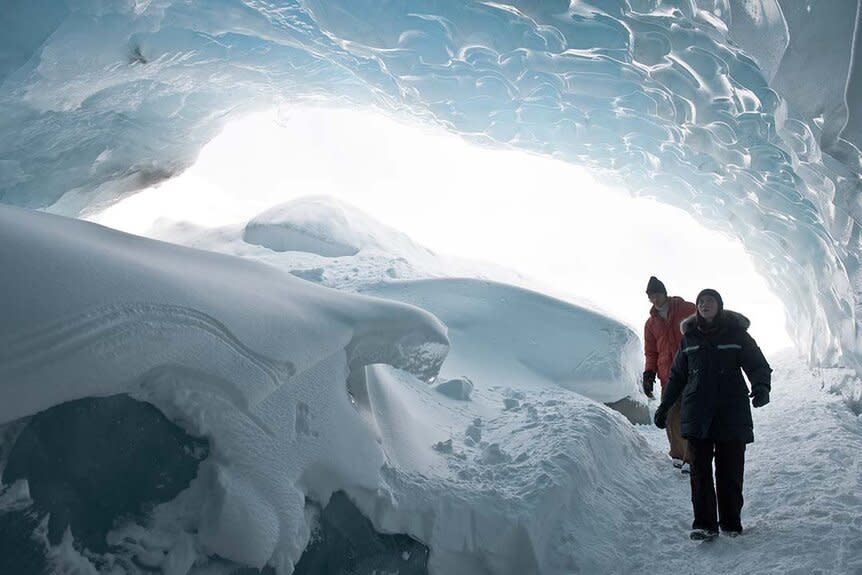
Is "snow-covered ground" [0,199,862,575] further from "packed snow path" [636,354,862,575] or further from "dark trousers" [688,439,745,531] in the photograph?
"dark trousers" [688,439,745,531]

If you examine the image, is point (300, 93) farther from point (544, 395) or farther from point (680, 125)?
point (544, 395)

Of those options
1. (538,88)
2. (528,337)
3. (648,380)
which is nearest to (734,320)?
(648,380)

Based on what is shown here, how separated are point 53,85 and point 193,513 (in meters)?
7.84

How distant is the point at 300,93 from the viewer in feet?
34.2

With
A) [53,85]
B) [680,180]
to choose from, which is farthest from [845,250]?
[53,85]

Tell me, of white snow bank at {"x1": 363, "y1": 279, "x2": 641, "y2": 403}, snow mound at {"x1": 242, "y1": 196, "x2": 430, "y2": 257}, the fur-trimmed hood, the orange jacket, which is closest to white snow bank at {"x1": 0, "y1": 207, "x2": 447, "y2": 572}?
the fur-trimmed hood

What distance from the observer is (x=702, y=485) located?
3.13 m

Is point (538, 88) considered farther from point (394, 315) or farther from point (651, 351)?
point (394, 315)

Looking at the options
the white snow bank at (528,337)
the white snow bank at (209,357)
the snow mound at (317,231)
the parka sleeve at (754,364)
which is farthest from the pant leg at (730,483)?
the snow mound at (317,231)

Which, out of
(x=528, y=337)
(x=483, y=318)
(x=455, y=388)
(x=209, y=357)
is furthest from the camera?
(x=483, y=318)

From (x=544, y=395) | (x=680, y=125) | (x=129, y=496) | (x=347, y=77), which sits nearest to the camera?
(x=129, y=496)

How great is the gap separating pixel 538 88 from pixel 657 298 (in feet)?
13.5

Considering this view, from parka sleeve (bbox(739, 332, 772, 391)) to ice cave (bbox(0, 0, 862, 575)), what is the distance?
73 centimetres

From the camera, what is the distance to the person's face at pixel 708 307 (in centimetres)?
327
